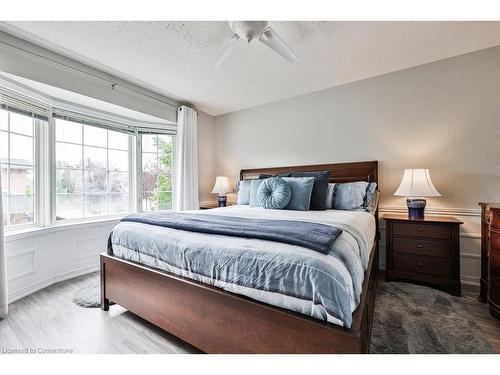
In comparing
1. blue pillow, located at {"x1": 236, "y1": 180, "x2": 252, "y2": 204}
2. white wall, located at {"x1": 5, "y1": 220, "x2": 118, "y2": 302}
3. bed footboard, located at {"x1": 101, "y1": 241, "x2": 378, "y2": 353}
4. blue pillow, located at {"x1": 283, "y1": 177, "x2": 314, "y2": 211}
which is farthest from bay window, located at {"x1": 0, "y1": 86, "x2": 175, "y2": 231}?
blue pillow, located at {"x1": 283, "y1": 177, "x2": 314, "y2": 211}

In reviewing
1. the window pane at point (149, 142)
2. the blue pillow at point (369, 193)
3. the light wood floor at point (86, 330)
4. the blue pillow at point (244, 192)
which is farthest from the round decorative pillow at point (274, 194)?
the window pane at point (149, 142)

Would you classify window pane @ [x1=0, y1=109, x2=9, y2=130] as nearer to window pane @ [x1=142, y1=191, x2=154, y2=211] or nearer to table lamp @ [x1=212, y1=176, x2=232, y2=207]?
window pane @ [x1=142, y1=191, x2=154, y2=211]

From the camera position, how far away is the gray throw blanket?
112 cm

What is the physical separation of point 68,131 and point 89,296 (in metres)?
1.98

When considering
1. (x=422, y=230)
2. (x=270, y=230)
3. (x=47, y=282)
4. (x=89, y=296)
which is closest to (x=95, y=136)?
(x=47, y=282)

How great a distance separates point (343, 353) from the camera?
0.92 meters

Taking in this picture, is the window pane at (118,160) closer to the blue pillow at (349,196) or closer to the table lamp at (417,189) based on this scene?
the blue pillow at (349,196)

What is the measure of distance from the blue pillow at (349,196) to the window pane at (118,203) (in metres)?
2.93

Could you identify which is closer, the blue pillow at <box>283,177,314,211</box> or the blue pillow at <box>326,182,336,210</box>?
the blue pillow at <box>283,177,314,211</box>

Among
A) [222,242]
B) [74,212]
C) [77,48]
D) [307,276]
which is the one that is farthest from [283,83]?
[74,212]

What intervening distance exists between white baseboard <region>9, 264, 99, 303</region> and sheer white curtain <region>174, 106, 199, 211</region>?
1332 mm

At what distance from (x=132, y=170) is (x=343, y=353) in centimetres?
347

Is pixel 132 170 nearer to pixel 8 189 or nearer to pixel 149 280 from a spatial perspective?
pixel 8 189

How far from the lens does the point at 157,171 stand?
12.0ft
